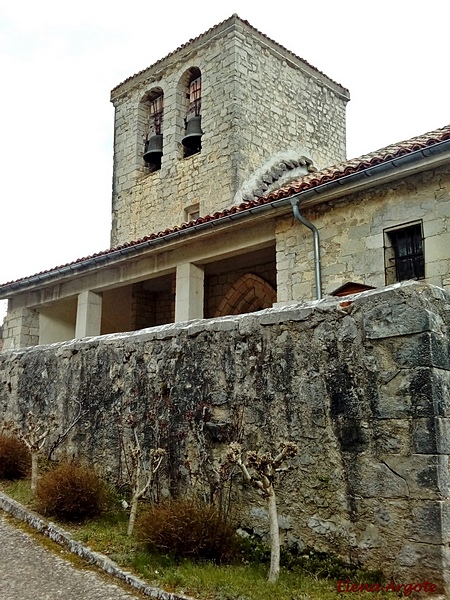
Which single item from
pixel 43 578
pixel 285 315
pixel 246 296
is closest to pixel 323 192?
pixel 246 296

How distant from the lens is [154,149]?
15.8 m

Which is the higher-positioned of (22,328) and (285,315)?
(22,328)

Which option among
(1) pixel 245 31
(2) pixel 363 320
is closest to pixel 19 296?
(1) pixel 245 31

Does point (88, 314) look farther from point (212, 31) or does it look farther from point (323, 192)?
point (212, 31)

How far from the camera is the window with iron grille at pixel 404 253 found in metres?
7.92

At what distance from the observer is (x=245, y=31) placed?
14.5 meters

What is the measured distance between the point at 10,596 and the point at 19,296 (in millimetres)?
10870

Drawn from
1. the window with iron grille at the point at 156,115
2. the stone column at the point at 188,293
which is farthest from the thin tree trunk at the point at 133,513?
the window with iron grille at the point at 156,115

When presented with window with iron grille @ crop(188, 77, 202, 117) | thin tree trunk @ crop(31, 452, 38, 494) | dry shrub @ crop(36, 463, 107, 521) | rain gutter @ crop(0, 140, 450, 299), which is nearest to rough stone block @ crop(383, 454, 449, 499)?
dry shrub @ crop(36, 463, 107, 521)

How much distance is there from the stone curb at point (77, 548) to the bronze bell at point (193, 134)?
10.9 metres

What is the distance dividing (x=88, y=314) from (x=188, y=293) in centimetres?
264

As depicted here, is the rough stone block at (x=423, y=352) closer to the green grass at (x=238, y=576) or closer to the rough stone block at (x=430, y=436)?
the rough stone block at (x=430, y=436)

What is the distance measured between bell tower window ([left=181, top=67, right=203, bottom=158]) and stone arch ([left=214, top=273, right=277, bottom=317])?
14.4 feet

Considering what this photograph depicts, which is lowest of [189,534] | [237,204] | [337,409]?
[189,534]
